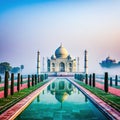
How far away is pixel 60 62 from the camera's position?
178 feet

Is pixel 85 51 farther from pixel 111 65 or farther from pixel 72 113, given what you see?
pixel 72 113

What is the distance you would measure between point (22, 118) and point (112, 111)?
8.48ft

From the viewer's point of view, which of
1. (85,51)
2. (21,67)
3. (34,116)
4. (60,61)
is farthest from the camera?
(21,67)

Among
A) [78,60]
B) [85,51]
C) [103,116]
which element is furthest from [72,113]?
[78,60]

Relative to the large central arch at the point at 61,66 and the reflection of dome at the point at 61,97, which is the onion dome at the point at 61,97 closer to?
the reflection of dome at the point at 61,97

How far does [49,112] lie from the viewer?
6.32 m

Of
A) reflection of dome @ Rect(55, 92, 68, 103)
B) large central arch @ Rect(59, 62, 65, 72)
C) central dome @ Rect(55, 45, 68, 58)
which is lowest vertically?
reflection of dome @ Rect(55, 92, 68, 103)

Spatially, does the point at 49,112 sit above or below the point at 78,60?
below

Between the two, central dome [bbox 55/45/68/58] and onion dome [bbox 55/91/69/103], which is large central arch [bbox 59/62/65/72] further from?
onion dome [bbox 55/91/69/103]

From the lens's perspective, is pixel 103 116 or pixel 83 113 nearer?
pixel 103 116

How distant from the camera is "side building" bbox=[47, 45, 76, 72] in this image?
54075 millimetres

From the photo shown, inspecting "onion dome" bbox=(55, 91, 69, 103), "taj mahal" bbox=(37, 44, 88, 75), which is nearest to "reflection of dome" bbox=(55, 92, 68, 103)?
"onion dome" bbox=(55, 91, 69, 103)

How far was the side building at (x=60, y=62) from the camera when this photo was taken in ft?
177

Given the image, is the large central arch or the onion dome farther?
the large central arch
